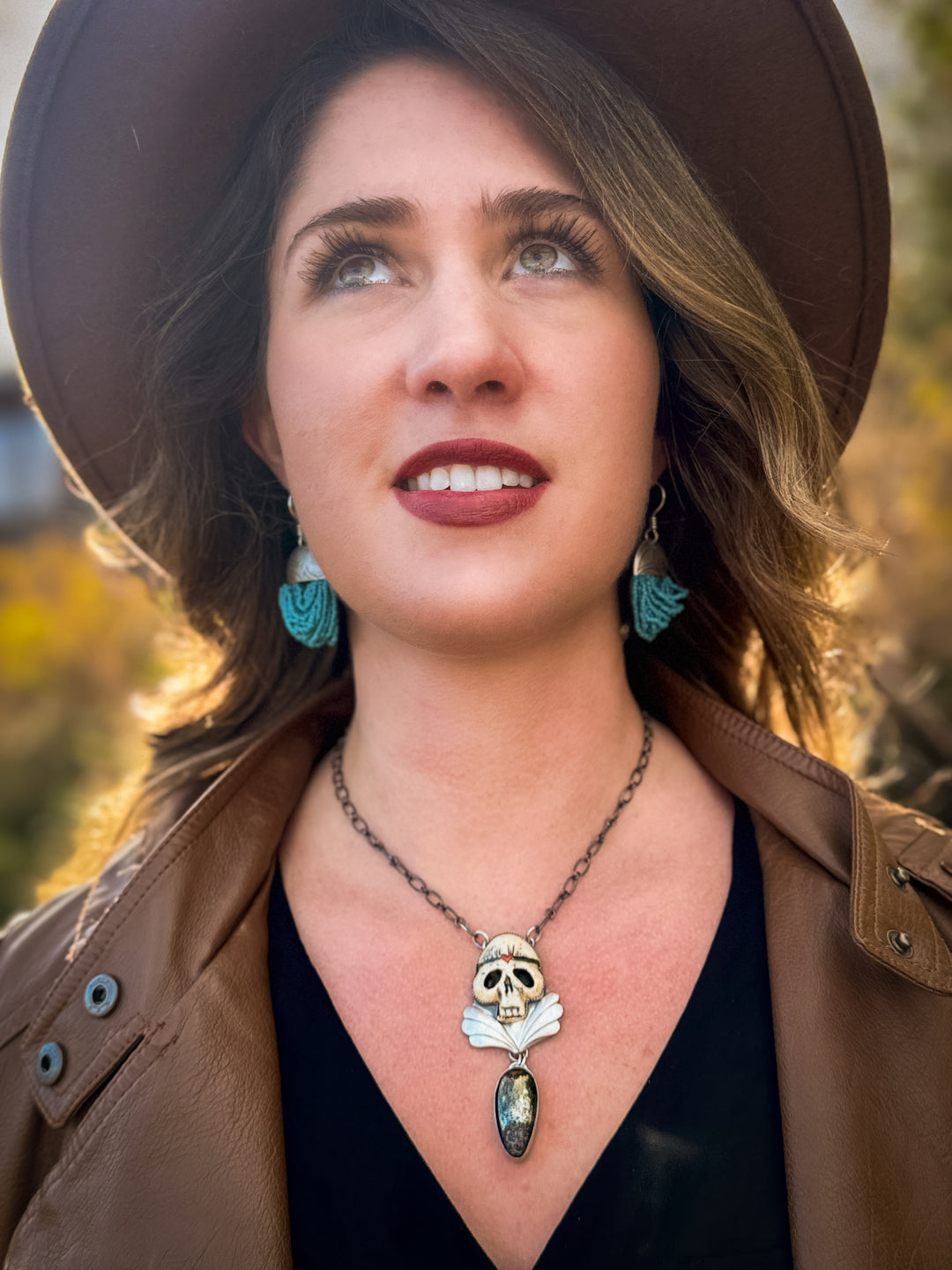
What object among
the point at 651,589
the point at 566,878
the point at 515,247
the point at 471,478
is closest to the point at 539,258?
the point at 515,247

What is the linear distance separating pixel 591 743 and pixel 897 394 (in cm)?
317

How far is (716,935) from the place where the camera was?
1.95 m

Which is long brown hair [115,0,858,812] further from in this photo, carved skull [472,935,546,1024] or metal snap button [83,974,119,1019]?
carved skull [472,935,546,1024]

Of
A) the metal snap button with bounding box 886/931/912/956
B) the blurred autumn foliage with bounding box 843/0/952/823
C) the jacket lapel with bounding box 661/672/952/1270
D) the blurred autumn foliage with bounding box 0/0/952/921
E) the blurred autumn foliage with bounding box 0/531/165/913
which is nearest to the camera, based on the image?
the jacket lapel with bounding box 661/672/952/1270

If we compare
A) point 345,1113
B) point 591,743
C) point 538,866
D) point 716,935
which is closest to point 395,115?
point 591,743

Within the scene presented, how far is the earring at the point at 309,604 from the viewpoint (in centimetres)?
235

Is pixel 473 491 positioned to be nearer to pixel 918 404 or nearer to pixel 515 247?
pixel 515 247

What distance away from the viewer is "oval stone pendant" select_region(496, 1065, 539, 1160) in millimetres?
1749

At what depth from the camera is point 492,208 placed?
188 centimetres

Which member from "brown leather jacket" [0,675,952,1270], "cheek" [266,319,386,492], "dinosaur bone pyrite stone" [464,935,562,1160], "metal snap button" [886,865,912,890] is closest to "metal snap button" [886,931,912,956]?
"brown leather jacket" [0,675,952,1270]

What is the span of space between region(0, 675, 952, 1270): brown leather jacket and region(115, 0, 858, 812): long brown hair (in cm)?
40

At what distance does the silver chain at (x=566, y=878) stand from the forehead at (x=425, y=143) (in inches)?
45.8

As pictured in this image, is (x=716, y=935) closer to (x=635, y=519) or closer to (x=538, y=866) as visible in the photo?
(x=538, y=866)

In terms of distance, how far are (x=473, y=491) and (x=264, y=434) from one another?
76 cm
